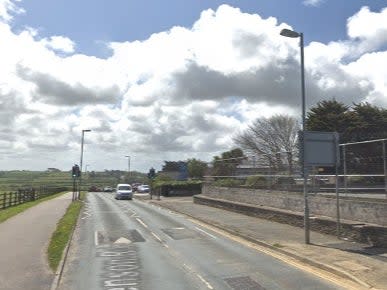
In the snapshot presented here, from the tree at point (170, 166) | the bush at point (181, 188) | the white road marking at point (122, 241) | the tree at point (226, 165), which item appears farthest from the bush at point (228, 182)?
the tree at point (170, 166)

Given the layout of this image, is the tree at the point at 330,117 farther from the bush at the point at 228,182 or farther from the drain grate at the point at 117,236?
the drain grate at the point at 117,236

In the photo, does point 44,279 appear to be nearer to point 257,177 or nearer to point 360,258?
point 360,258

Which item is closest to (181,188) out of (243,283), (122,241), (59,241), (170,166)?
(122,241)

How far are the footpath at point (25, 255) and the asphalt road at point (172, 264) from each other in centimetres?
64

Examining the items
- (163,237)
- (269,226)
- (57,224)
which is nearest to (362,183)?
(269,226)

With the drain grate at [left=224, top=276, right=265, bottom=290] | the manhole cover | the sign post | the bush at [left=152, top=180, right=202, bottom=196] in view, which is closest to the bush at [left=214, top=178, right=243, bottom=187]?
the manhole cover

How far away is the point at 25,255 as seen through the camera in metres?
16.6

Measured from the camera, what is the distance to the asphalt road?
1241 cm

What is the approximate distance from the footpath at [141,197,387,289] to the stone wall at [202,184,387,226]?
1167 millimetres

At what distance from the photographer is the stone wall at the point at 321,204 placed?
744 inches

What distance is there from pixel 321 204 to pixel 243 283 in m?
11.4

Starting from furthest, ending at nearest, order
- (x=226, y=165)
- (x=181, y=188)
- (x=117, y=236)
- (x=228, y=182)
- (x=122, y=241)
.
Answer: (x=181, y=188), (x=226, y=165), (x=228, y=182), (x=117, y=236), (x=122, y=241)

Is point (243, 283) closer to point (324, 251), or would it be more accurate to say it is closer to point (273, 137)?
point (324, 251)

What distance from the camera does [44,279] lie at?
13047 millimetres
